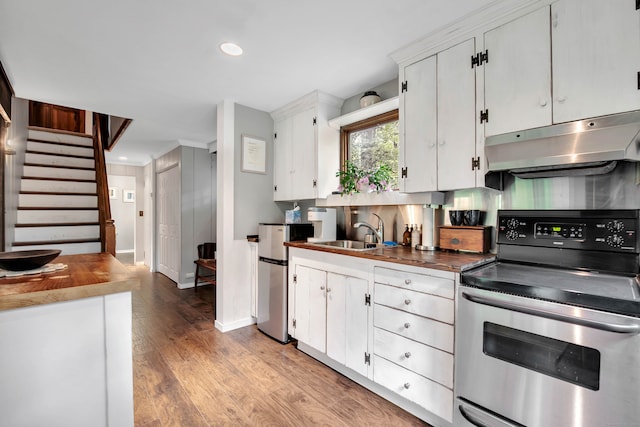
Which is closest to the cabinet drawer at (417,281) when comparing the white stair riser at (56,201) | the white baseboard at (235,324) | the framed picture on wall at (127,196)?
the white baseboard at (235,324)

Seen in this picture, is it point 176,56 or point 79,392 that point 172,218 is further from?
point 79,392

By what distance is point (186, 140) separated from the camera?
16.0 ft

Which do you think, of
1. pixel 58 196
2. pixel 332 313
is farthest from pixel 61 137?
pixel 332 313

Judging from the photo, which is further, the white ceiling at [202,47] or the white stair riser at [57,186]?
the white stair riser at [57,186]

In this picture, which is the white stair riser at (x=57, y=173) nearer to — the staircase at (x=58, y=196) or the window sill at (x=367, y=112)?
the staircase at (x=58, y=196)

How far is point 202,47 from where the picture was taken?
2.16 meters

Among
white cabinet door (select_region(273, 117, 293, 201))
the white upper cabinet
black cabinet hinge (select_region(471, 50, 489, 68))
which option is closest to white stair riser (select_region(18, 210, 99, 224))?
white cabinet door (select_region(273, 117, 293, 201))

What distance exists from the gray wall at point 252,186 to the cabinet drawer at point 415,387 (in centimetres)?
196

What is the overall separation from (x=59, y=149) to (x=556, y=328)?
623 cm

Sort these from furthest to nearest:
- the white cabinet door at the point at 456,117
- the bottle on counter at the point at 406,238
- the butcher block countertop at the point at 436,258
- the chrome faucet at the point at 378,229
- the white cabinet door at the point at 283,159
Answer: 1. the white cabinet door at the point at 283,159
2. the chrome faucet at the point at 378,229
3. the bottle on counter at the point at 406,238
4. the white cabinet door at the point at 456,117
5. the butcher block countertop at the point at 436,258

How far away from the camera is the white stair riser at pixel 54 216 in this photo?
147 inches

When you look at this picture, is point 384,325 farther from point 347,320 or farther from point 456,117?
point 456,117

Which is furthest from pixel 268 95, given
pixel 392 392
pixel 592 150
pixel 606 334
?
pixel 606 334

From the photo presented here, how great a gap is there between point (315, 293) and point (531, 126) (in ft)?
6.05
